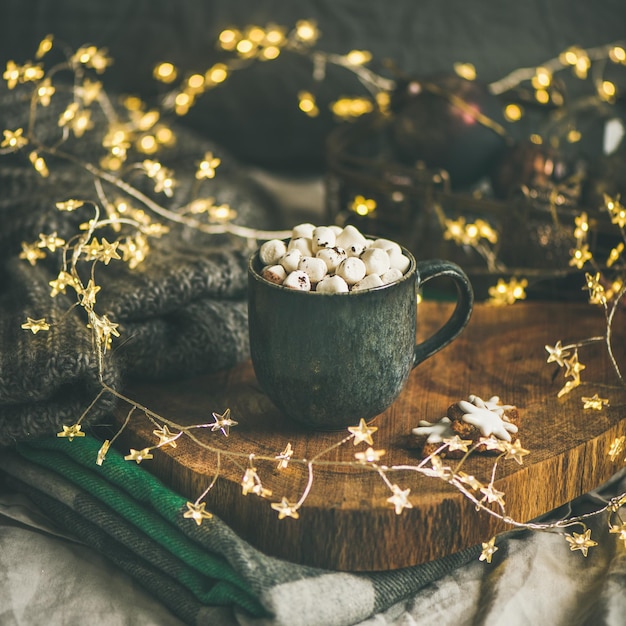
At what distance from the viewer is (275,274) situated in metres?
0.67

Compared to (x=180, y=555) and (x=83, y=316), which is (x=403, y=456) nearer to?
(x=180, y=555)

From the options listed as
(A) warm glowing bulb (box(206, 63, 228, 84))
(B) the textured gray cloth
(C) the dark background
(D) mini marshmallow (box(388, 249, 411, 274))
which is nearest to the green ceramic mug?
(D) mini marshmallow (box(388, 249, 411, 274))

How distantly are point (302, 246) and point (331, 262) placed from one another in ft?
0.12

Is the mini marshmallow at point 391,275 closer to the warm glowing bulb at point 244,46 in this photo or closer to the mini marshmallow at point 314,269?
the mini marshmallow at point 314,269

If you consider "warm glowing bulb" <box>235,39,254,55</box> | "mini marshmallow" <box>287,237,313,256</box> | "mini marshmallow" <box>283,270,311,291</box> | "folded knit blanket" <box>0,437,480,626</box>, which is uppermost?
"warm glowing bulb" <box>235,39,254,55</box>

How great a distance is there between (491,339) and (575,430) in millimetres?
170

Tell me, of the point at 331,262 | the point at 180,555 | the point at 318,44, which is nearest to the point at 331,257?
the point at 331,262

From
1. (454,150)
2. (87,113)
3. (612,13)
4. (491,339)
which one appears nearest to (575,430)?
(491,339)

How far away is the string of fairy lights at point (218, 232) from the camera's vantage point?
655mm

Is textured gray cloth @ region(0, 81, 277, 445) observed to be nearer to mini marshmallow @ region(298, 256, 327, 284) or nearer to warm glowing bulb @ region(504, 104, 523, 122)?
mini marshmallow @ region(298, 256, 327, 284)

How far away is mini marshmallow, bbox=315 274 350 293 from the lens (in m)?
0.65

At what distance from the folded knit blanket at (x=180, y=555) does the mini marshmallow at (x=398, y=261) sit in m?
0.24

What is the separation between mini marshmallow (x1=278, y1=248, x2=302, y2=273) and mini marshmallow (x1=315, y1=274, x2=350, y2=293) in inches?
1.3

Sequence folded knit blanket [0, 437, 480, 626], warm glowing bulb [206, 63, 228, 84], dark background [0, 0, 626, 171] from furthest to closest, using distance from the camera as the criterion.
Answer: dark background [0, 0, 626, 171] → warm glowing bulb [206, 63, 228, 84] → folded knit blanket [0, 437, 480, 626]
